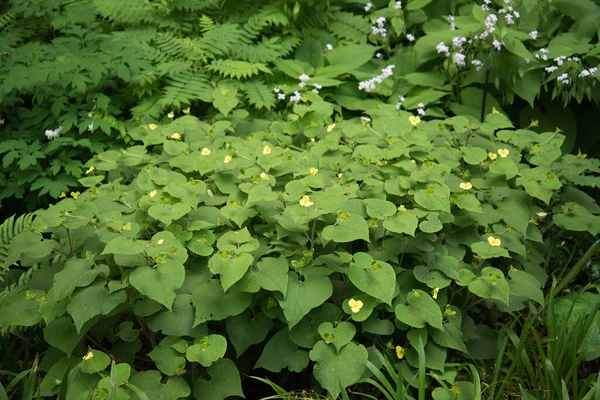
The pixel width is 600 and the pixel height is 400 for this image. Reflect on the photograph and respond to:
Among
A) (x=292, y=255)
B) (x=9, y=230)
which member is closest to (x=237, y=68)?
(x=9, y=230)

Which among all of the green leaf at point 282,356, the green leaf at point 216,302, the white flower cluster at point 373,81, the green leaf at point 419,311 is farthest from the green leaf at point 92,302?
the white flower cluster at point 373,81

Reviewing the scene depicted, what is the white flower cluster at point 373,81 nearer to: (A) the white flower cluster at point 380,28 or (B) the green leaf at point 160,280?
(A) the white flower cluster at point 380,28

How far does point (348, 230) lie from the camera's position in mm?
2098

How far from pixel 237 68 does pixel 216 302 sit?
179cm

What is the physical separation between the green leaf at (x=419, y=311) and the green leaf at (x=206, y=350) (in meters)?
0.64

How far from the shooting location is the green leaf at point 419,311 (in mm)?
2092

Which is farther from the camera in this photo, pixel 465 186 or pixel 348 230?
pixel 465 186

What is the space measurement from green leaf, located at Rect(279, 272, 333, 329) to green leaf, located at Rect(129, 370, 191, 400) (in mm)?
427

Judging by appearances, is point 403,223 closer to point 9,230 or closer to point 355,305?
point 355,305

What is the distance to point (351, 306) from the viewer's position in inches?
82.4

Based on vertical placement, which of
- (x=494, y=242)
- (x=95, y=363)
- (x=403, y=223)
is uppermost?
(x=403, y=223)

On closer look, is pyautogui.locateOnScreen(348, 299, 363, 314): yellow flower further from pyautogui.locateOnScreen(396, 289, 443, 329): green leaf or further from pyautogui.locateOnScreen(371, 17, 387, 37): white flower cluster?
pyautogui.locateOnScreen(371, 17, 387, 37): white flower cluster

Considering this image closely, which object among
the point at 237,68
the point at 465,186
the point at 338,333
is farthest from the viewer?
the point at 237,68

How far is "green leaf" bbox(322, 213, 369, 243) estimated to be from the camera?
6.77ft
